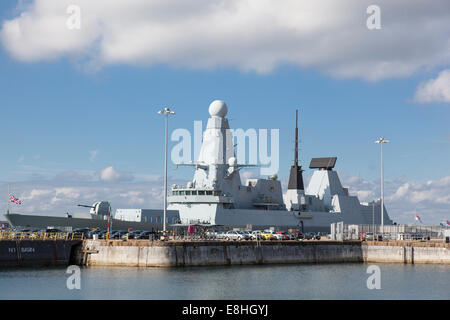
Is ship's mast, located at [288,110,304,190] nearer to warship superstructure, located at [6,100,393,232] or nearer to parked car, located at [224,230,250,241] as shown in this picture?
warship superstructure, located at [6,100,393,232]

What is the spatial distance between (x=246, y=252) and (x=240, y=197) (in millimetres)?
27319

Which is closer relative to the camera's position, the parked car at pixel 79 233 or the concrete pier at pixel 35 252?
the concrete pier at pixel 35 252

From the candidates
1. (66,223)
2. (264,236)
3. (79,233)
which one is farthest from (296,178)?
(79,233)

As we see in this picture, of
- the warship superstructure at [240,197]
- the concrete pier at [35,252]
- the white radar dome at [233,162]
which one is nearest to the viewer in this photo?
the concrete pier at [35,252]

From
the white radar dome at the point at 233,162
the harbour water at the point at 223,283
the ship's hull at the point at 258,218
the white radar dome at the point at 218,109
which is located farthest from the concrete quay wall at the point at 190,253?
the white radar dome at the point at 218,109

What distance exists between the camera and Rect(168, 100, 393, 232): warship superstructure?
250ft

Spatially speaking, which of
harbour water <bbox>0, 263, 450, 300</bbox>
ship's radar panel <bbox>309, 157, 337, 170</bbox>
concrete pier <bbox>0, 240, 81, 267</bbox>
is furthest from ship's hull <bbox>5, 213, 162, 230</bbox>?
ship's radar panel <bbox>309, 157, 337, 170</bbox>

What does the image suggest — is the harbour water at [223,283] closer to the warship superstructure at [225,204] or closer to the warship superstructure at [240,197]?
the warship superstructure at [225,204]

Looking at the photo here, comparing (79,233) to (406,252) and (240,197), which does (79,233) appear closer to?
(240,197)

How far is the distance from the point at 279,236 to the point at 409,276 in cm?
1677

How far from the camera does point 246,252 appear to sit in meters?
53.6

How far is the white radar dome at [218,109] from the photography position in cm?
7950

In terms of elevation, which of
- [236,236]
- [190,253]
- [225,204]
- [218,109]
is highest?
[218,109]
